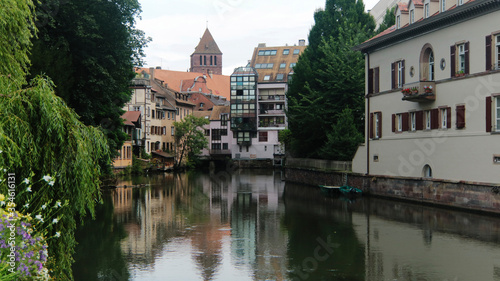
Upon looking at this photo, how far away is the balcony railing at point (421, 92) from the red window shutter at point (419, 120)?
2.96 ft

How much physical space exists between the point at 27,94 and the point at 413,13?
93.8 ft

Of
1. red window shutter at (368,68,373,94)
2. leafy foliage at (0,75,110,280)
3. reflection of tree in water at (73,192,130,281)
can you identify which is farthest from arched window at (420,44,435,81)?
leafy foliage at (0,75,110,280)

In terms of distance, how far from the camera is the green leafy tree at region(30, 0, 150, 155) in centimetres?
2917

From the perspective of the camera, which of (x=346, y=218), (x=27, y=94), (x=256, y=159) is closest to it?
(x=27, y=94)

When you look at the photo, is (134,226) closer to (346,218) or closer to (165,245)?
(165,245)

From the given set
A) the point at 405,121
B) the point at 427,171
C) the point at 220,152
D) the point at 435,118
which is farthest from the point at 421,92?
the point at 220,152

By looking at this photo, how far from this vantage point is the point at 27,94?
10.5 metres

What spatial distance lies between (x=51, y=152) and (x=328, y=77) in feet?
130

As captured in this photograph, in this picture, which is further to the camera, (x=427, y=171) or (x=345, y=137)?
(x=345, y=137)

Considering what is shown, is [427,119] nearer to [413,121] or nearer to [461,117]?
[413,121]

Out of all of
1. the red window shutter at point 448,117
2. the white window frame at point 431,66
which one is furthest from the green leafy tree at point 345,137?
the red window shutter at point 448,117

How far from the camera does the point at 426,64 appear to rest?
3306cm

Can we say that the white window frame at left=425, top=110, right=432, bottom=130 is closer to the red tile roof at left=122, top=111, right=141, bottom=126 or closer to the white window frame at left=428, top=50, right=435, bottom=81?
the white window frame at left=428, top=50, right=435, bottom=81

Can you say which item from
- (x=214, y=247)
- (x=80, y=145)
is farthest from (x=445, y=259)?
(x=80, y=145)
